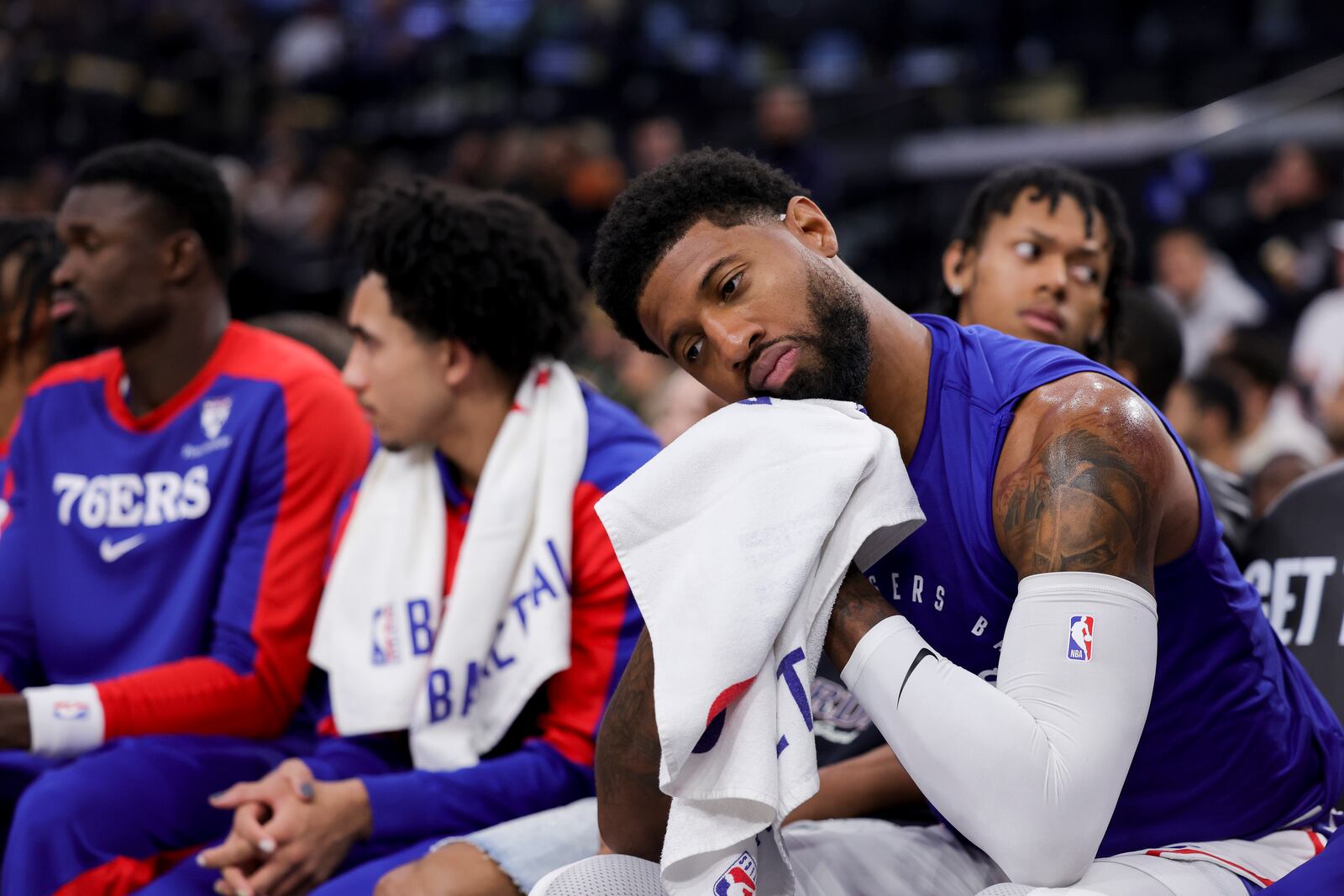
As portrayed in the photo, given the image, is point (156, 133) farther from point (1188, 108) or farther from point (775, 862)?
point (775, 862)

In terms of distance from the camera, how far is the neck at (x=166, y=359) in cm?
301

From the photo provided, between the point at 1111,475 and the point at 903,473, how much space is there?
0.24 m

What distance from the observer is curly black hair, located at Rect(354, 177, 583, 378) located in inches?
108

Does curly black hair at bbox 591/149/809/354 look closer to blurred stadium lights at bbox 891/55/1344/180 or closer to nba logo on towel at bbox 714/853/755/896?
nba logo on towel at bbox 714/853/755/896

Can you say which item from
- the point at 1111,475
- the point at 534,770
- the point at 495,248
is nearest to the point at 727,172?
the point at 1111,475

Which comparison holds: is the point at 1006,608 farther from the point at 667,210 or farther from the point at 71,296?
the point at 71,296

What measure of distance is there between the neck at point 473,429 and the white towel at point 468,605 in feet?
0.23

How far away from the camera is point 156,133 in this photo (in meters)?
10.4

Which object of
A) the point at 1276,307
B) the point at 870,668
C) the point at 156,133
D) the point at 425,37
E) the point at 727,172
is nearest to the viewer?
the point at 870,668

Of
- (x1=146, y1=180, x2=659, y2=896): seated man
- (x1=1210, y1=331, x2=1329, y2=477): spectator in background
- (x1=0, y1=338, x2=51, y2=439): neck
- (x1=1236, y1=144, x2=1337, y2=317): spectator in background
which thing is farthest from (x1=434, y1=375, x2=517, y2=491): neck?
(x1=1236, y1=144, x2=1337, y2=317): spectator in background

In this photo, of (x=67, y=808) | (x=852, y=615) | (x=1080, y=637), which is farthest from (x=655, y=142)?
(x=1080, y=637)

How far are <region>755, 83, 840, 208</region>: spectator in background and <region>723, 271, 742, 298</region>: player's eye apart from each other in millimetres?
5788

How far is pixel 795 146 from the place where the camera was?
7.79m

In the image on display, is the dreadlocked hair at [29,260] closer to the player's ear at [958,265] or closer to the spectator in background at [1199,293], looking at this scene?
the player's ear at [958,265]
